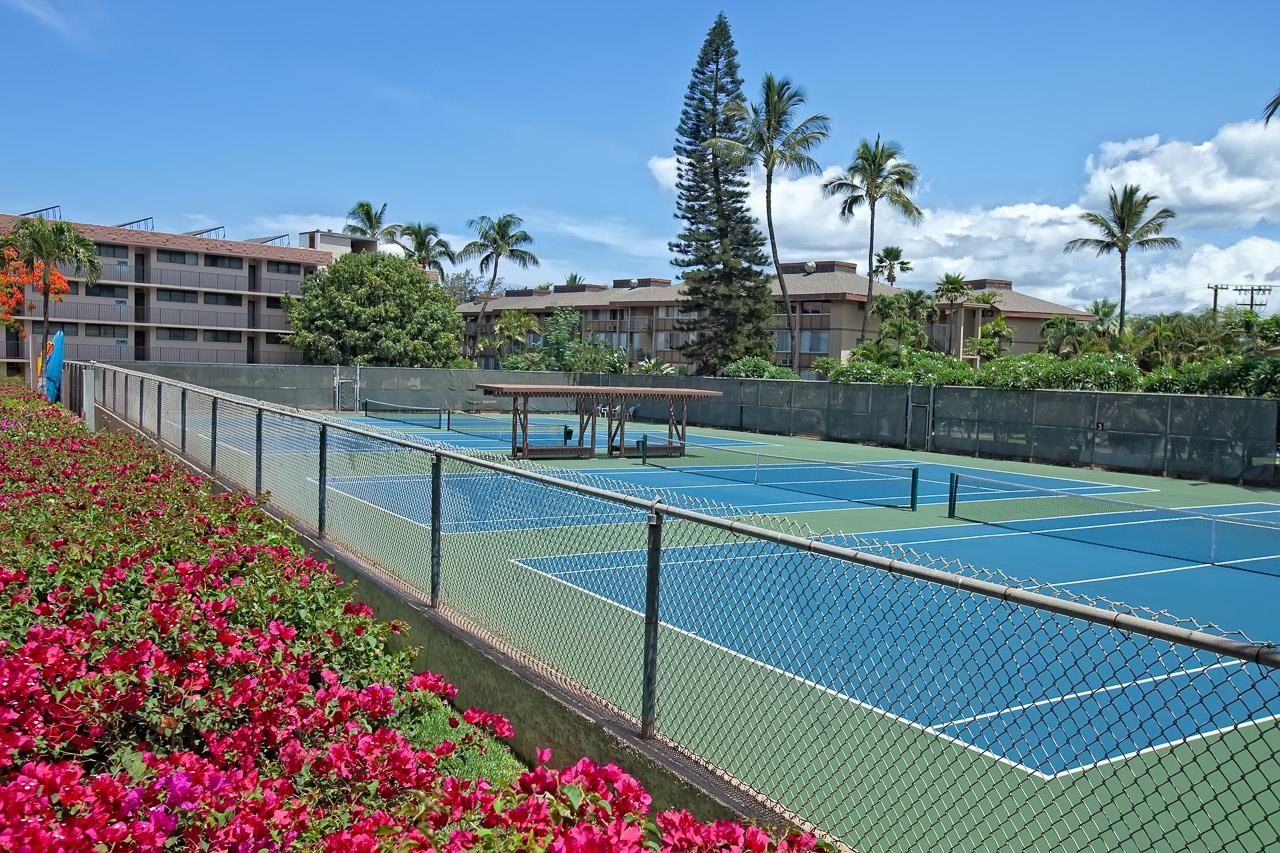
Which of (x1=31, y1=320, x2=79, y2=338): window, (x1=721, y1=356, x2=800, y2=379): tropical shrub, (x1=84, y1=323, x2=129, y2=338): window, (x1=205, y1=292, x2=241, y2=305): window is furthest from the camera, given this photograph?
(x1=205, y1=292, x2=241, y2=305): window

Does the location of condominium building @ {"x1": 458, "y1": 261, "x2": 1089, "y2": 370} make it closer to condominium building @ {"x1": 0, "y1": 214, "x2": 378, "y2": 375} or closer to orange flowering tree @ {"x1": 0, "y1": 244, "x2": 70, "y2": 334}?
condominium building @ {"x1": 0, "y1": 214, "x2": 378, "y2": 375}

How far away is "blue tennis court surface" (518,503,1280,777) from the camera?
20.8ft

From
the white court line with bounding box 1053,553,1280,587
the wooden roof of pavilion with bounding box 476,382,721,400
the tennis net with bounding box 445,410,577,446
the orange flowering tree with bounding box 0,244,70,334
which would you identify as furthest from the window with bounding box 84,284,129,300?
the white court line with bounding box 1053,553,1280,587

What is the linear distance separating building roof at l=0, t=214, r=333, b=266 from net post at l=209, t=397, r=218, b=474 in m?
57.2

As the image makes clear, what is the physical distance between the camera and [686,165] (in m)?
62.5

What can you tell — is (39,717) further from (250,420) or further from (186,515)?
(250,420)

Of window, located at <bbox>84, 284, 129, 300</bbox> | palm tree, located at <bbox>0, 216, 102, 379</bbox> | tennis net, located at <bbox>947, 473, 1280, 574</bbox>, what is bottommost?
tennis net, located at <bbox>947, 473, 1280, 574</bbox>

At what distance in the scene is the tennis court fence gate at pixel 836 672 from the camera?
4.71 m

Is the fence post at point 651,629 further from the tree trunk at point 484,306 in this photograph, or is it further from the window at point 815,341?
the tree trunk at point 484,306

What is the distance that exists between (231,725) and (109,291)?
69649mm

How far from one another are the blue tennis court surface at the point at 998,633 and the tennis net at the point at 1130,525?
0.23 metres

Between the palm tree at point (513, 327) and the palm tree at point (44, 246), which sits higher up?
the palm tree at point (44, 246)

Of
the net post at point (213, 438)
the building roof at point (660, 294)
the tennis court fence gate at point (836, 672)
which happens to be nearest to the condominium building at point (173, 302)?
the building roof at point (660, 294)

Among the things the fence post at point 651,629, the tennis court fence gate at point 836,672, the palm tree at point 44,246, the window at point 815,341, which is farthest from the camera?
the window at point 815,341
